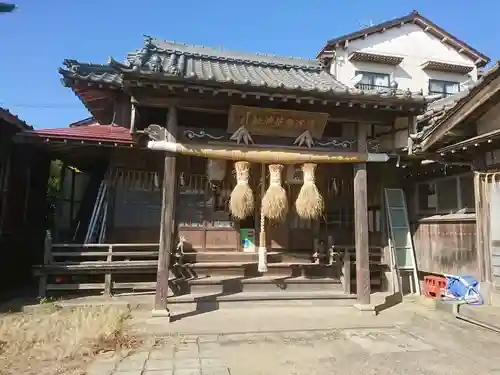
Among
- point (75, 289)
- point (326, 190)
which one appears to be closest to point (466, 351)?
point (326, 190)

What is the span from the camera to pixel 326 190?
1023 centimetres

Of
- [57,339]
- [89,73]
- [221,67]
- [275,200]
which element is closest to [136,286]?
[57,339]

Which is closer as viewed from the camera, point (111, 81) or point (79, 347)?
point (79, 347)

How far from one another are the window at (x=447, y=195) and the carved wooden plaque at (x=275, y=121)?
3.78 meters

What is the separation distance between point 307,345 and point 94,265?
214 inches

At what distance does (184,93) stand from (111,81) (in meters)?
3.88

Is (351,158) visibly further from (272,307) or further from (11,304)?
(11,304)

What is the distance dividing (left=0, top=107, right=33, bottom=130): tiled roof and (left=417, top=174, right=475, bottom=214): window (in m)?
10.8

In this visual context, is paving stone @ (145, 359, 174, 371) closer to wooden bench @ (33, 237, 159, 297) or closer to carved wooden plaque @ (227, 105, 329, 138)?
wooden bench @ (33, 237, 159, 297)

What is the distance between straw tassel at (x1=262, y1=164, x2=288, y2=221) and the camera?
748 centimetres

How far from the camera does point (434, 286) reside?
905 cm

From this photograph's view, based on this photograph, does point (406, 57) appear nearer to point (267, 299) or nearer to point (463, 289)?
point (463, 289)

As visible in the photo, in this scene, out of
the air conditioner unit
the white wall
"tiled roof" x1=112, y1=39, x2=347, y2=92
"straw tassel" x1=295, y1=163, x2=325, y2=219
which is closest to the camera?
"straw tassel" x1=295, y1=163, x2=325, y2=219

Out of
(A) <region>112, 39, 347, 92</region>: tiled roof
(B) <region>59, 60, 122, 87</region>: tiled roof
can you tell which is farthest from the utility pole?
(B) <region>59, 60, 122, 87</region>: tiled roof
